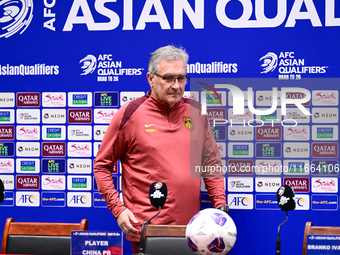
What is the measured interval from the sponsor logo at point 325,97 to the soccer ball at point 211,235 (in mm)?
1877

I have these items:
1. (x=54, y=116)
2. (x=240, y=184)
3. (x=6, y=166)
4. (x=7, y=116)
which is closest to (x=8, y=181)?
(x=6, y=166)

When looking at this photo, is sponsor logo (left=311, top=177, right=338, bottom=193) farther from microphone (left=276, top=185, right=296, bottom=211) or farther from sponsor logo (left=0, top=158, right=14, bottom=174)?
sponsor logo (left=0, top=158, right=14, bottom=174)

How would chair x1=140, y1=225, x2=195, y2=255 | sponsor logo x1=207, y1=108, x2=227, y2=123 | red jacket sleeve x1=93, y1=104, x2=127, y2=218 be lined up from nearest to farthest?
chair x1=140, y1=225, x2=195, y2=255
red jacket sleeve x1=93, y1=104, x2=127, y2=218
sponsor logo x1=207, y1=108, x2=227, y2=123

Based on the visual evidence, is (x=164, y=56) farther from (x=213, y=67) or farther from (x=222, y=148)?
(x=222, y=148)

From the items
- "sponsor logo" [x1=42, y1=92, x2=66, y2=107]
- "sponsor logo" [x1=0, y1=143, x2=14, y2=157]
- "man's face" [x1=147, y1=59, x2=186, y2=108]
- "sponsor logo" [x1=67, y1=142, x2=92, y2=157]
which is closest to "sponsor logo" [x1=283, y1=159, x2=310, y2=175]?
"man's face" [x1=147, y1=59, x2=186, y2=108]

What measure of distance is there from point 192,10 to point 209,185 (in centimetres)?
124

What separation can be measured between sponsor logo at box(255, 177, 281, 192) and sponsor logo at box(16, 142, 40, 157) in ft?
5.29

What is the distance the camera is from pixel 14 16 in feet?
11.2

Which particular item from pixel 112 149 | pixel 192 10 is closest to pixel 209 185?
pixel 112 149

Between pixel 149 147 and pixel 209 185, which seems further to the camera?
pixel 209 185

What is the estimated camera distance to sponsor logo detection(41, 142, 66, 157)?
336cm

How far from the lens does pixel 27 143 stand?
11.1ft

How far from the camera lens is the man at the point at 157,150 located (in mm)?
2672

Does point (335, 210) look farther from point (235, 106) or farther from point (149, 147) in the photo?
point (149, 147)
